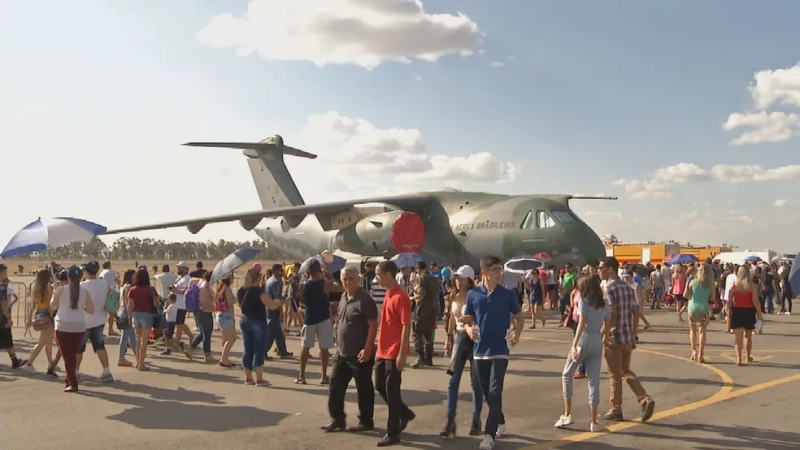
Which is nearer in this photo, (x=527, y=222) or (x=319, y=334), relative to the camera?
(x=319, y=334)

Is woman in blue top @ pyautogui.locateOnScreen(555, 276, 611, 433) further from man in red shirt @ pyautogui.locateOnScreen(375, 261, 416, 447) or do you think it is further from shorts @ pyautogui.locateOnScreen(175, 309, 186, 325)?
shorts @ pyautogui.locateOnScreen(175, 309, 186, 325)

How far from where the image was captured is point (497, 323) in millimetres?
6391

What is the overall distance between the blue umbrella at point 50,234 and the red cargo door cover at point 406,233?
13229 mm

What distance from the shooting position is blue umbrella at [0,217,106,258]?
10.2m

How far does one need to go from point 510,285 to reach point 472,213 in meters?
7.08

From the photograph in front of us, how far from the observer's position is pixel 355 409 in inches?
318

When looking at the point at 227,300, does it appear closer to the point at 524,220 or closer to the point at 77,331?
the point at 77,331

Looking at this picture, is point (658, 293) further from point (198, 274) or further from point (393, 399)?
point (393, 399)

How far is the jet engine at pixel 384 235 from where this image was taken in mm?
23281

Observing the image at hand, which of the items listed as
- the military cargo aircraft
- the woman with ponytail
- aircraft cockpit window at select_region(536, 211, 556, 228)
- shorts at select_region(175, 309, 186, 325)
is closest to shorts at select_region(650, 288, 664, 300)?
the military cargo aircraft

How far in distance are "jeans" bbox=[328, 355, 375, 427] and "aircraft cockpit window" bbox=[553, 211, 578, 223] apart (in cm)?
1573

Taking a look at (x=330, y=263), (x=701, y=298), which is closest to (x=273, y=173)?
(x=330, y=263)

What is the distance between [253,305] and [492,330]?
439 centimetres

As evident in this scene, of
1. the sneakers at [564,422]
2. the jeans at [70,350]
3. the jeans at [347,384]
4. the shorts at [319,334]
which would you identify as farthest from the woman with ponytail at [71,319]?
the sneakers at [564,422]
